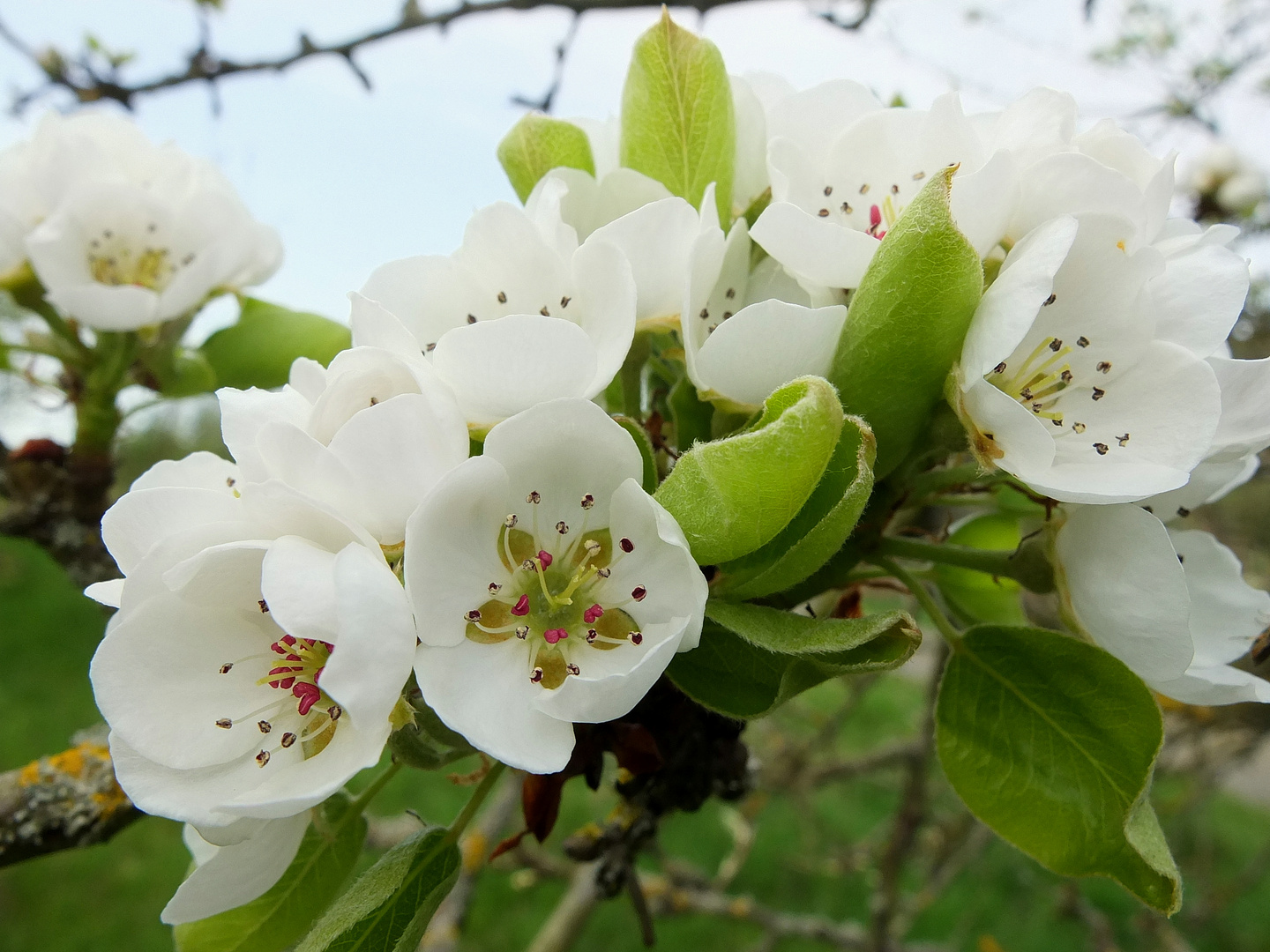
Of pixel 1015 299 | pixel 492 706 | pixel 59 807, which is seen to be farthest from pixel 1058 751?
pixel 59 807

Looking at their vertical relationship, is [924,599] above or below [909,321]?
below

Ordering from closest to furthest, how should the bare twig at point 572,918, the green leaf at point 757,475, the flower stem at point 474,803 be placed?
1. the green leaf at point 757,475
2. the flower stem at point 474,803
3. the bare twig at point 572,918

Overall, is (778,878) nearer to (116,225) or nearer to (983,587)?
(983,587)

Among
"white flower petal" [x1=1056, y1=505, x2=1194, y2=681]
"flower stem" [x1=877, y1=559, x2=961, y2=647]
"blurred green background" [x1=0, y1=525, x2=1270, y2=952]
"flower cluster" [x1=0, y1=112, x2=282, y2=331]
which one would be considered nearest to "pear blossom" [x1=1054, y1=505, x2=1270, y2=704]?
"white flower petal" [x1=1056, y1=505, x2=1194, y2=681]

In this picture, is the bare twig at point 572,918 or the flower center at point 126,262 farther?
the bare twig at point 572,918

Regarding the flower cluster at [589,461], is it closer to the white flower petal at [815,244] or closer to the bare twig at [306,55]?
the white flower petal at [815,244]

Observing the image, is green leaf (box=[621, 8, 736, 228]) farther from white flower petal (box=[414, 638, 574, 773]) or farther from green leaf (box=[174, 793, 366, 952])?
green leaf (box=[174, 793, 366, 952])

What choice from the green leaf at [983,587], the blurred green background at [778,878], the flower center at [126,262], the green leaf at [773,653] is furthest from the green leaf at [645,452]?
the blurred green background at [778,878]

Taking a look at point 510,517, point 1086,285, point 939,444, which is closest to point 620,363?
point 510,517
